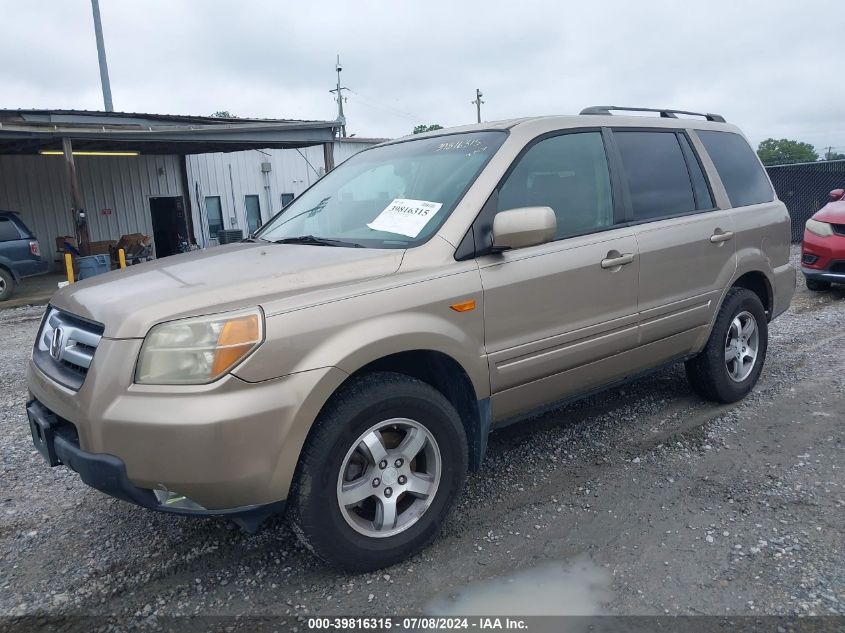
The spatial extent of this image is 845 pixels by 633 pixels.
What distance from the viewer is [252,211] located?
23.5 meters

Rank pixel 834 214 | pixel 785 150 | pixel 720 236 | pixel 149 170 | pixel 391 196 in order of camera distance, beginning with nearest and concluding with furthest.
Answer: pixel 391 196
pixel 720 236
pixel 834 214
pixel 149 170
pixel 785 150

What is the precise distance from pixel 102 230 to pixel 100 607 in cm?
1978

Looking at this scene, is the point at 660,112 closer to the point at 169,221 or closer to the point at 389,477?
the point at 389,477

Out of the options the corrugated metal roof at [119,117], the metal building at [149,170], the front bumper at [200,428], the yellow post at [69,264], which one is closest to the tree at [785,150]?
the metal building at [149,170]

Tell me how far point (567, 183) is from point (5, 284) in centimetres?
1277

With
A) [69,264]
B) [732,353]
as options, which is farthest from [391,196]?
[69,264]

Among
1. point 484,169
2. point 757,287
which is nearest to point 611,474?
point 484,169

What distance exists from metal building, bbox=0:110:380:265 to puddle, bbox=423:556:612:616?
13.7 m

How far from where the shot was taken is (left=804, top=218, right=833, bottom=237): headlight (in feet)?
27.8

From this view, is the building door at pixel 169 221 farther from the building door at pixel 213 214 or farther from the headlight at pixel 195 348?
the headlight at pixel 195 348

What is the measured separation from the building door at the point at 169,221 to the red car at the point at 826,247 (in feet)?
59.2

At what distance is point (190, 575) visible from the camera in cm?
279

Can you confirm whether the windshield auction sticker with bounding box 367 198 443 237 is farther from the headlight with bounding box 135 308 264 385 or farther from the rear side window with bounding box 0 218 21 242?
the rear side window with bounding box 0 218 21 242

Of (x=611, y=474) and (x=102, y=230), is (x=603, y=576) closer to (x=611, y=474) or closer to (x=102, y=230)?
(x=611, y=474)
